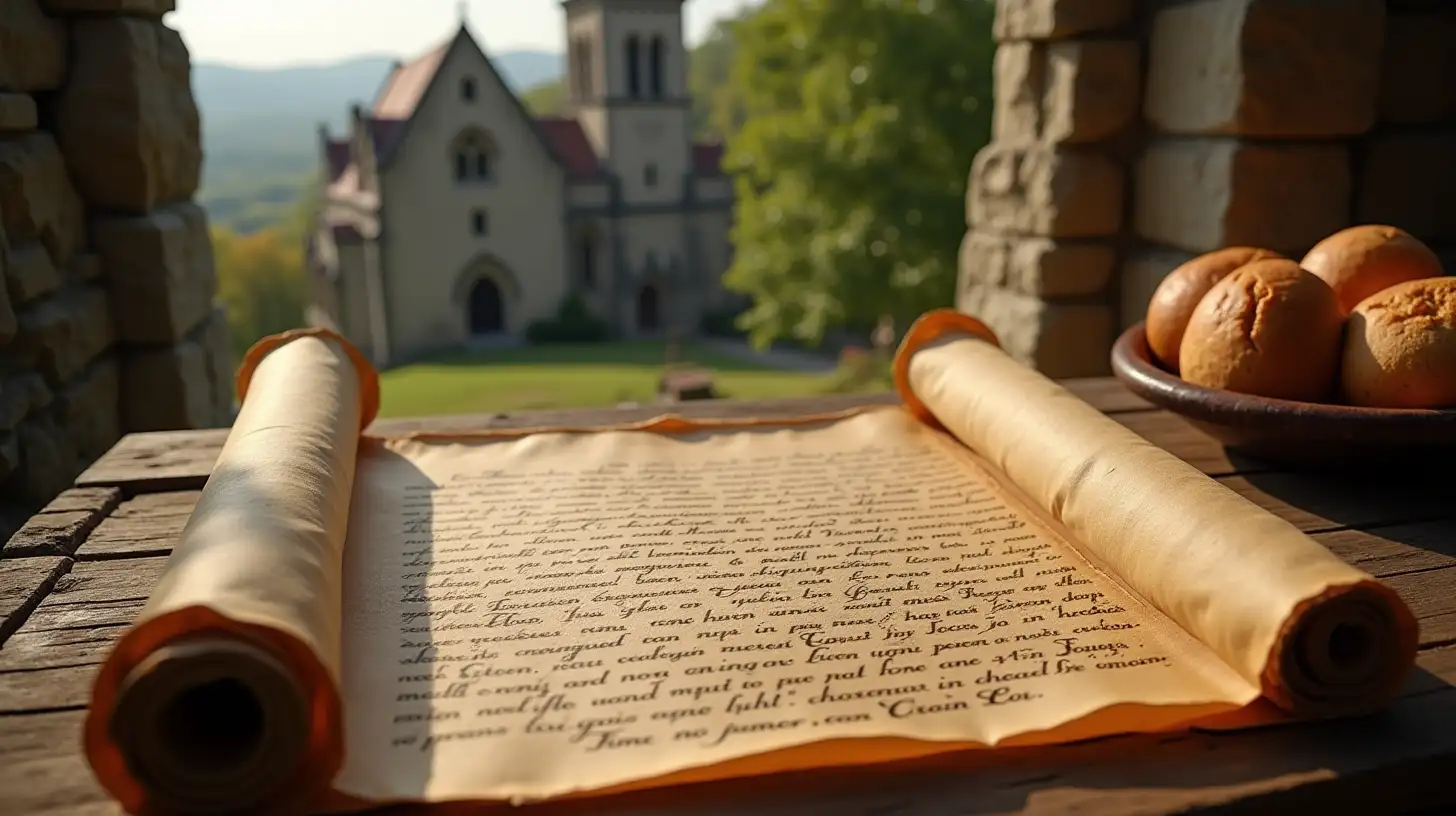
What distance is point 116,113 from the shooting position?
2.82 metres

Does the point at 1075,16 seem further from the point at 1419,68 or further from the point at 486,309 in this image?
the point at 486,309

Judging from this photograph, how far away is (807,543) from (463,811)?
0.75 m

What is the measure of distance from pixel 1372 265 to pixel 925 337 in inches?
32.7

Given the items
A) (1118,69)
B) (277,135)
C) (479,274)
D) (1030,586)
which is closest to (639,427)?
(1030,586)

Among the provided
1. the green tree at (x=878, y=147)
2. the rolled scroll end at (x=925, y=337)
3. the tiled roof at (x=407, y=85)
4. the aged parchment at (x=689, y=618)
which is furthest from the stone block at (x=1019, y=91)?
the tiled roof at (x=407, y=85)

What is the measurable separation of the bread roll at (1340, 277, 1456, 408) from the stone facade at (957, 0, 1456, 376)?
3.92 feet

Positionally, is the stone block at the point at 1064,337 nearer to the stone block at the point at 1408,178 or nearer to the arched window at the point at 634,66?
the stone block at the point at 1408,178

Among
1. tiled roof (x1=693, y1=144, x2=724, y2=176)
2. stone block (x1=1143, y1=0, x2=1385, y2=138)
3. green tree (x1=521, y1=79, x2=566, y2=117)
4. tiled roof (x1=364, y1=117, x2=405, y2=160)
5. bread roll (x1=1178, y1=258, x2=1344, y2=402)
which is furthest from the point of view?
green tree (x1=521, y1=79, x2=566, y2=117)

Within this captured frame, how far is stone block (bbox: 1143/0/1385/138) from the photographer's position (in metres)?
2.79

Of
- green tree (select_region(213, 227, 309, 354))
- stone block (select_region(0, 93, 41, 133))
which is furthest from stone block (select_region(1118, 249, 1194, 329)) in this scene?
green tree (select_region(213, 227, 309, 354))

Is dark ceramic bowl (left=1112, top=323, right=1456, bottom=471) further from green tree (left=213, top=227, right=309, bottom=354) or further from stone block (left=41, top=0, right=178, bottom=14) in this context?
green tree (left=213, top=227, right=309, bottom=354)

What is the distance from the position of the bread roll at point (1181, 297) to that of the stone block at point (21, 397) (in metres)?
2.29

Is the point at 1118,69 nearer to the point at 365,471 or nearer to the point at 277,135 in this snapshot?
the point at 365,471

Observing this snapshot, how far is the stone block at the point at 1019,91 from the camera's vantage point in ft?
11.9
